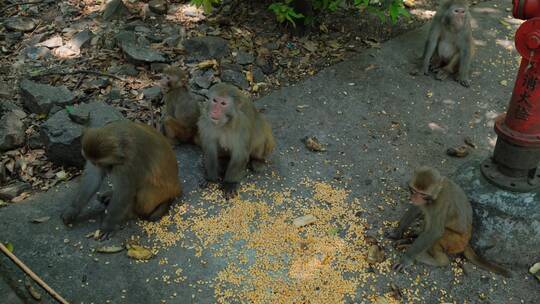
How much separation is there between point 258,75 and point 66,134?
2.54 meters

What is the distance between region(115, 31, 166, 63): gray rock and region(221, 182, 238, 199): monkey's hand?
7.89 feet

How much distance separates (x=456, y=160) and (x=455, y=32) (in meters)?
1.99

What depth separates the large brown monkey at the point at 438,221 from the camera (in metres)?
3.80

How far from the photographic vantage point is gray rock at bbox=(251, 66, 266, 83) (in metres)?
6.51

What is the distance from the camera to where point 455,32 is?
6500mm

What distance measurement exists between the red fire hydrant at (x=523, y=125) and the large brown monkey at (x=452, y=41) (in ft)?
8.09

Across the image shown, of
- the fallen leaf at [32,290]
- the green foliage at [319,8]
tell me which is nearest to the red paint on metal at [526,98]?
the green foliage at [319,8]

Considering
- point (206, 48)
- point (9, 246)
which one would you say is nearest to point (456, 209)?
point (9, 246)

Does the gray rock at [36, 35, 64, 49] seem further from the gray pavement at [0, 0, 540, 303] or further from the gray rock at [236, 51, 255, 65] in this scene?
the gray pavement at [0, 0, 540, 303]

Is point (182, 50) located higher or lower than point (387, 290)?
higher

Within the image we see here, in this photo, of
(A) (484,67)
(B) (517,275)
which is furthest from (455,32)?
(B) (517,275)

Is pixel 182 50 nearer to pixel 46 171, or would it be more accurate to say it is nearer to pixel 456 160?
pixel 46 171

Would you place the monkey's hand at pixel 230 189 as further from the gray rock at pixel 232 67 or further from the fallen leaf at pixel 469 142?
the fallen leaf at pixel 469 142

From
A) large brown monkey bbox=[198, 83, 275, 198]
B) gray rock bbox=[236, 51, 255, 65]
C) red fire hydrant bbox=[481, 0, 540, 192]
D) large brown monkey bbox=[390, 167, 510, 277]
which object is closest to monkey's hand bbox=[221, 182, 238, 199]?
large brown monkey bbox=[198, 83, 275, 198]
